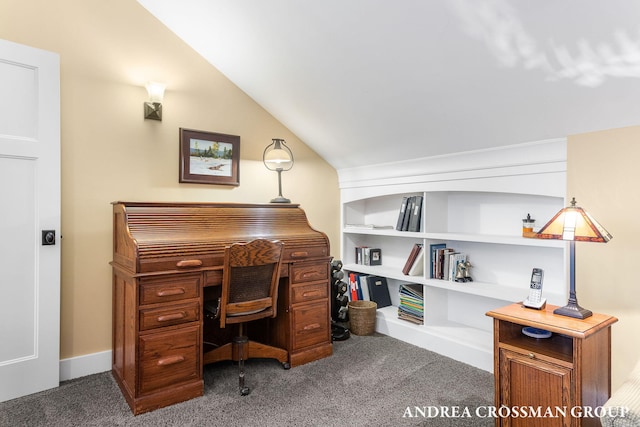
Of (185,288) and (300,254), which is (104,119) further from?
(300,254)

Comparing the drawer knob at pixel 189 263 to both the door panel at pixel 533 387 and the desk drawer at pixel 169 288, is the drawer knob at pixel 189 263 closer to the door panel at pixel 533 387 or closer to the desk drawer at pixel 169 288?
the desk drawer at pixel 169 288

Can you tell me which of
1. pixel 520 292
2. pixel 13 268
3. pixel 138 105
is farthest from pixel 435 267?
pixel 13 268

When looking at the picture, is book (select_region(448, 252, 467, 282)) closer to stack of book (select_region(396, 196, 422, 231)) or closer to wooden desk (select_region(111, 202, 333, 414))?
stack of book (select_region(396, 196, 422, 231))

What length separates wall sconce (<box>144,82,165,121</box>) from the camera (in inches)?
108

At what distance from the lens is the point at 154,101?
109 inches

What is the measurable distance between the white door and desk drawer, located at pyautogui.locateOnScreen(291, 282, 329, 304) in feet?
5.00

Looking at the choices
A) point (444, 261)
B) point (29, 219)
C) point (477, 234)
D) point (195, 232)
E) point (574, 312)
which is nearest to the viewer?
point (574, 312)

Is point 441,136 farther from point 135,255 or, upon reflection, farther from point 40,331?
point 40,331

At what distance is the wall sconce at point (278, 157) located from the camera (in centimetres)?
326

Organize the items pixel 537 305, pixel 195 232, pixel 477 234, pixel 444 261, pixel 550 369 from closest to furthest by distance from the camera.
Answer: pixel 550 369 → pixel 537 305 → pixel 195 232 → pixel 477 234 → pixel 444 261

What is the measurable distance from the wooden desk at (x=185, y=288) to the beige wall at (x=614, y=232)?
5.52ft

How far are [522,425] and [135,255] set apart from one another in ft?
6.99

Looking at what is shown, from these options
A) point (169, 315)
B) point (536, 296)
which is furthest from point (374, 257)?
point (169, 315)

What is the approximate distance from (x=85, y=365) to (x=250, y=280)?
4.40 ft
